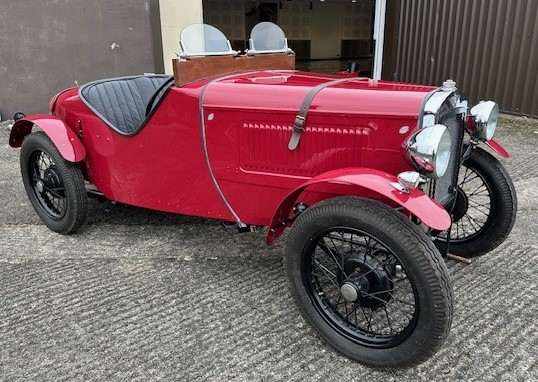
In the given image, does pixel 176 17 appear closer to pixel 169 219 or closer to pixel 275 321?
pixel 169 219

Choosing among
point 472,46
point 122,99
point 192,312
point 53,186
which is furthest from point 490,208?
point 472,46

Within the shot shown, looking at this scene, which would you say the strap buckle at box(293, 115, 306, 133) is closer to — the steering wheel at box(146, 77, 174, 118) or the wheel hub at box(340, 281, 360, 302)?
the wheel hub at box(340, 281, 360, 302)

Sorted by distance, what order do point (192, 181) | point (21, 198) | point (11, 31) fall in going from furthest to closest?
point (11, 31) < point (21, 198) < point (192, 181)

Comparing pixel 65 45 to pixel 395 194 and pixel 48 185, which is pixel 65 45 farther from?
pixel 395 194

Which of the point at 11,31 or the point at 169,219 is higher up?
the point at 11,31

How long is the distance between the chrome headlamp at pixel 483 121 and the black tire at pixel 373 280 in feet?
3.02

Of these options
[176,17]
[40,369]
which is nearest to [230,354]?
[40,369]

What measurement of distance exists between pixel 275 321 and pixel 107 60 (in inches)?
224

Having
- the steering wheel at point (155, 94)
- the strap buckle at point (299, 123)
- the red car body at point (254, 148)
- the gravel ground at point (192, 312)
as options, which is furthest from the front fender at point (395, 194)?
the steering wheel at point (155, 94)

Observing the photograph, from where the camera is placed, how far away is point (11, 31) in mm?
6562

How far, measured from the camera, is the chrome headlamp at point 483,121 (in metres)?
2.43

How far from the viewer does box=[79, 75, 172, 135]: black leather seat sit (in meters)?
3.01

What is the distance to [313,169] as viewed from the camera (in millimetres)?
2273

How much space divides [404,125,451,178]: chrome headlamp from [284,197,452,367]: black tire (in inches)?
8.4
